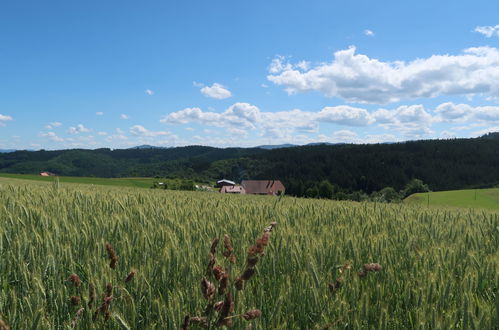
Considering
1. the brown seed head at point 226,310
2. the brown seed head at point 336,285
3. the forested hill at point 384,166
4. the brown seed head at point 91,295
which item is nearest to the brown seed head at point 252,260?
the brown seed head at point 226,310

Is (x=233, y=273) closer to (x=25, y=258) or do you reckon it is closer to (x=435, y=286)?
(x=435, y=286)

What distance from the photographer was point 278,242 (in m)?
2.06

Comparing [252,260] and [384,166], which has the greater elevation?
[252,260]

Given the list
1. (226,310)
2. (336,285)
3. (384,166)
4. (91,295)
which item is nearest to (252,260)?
(226,310)

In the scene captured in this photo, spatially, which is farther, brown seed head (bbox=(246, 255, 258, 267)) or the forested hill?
the forested hill

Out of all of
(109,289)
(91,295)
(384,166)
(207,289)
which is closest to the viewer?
(207,289)

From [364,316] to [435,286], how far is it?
14.8 inches

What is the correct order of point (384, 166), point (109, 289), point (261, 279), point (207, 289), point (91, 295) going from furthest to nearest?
point (384, 166), point (261, 279), point (91, 295), point (109, 289), point (207, 289)

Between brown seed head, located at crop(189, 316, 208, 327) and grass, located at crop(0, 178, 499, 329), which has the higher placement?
brown seed head, located at crop(189, 316, 208, 327)

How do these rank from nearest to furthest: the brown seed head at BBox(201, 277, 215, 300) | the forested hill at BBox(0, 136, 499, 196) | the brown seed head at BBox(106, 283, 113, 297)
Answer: the brown seed head at BBox(201, 277, 215, 300), the brown seed head at BBox(106, 283, 113, 297), the forested hill at BBox(0, 136, 499, 196)

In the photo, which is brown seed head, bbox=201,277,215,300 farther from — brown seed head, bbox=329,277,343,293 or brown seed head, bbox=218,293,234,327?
brown seed head, bbox=329,277,343,293

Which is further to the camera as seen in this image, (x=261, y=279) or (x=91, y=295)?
(x=261, y=279)

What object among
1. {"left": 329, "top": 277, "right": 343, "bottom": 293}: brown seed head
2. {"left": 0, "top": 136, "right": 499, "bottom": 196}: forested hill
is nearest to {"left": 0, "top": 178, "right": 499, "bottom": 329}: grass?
{"left": 329, "top": 277, "right": 343, "bottom": 293}: brown seed head

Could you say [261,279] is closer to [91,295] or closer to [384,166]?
[91,295]
